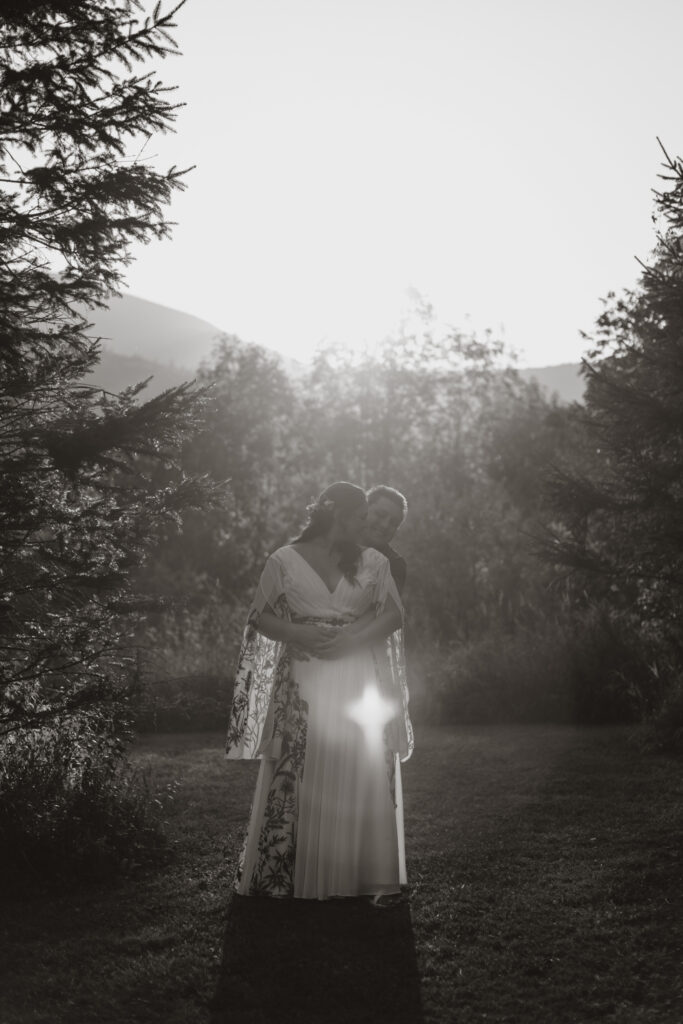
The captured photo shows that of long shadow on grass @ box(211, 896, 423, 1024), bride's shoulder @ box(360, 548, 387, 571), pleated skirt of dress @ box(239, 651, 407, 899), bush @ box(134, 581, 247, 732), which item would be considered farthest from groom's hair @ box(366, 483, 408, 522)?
bush @ box(134, 581, 247, 732)

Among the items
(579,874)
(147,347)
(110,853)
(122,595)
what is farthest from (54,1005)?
(147,347)

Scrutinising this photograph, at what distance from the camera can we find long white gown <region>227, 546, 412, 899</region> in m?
5.28

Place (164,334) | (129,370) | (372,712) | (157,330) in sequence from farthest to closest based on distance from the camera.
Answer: (157,330) < (164,334) < (129,370) < (372,712)

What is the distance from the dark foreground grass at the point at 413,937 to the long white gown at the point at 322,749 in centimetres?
21

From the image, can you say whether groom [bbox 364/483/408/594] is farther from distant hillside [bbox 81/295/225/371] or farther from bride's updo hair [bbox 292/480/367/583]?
distant hillside [bbox 81/295/225/371]

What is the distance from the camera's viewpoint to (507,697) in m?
12.8

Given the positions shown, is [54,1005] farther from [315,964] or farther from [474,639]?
[474,639]

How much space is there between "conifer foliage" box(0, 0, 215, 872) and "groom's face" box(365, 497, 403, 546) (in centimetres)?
144

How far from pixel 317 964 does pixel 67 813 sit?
228cm

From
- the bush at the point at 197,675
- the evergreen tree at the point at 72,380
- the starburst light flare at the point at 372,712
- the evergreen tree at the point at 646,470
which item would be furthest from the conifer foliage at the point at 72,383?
the bush at the point at 197,675

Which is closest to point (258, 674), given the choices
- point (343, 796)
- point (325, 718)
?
point (325, 718)

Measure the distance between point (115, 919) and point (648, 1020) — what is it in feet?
8.94

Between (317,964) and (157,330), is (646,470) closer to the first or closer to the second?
(317,964)

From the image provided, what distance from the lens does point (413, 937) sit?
15.7ft
